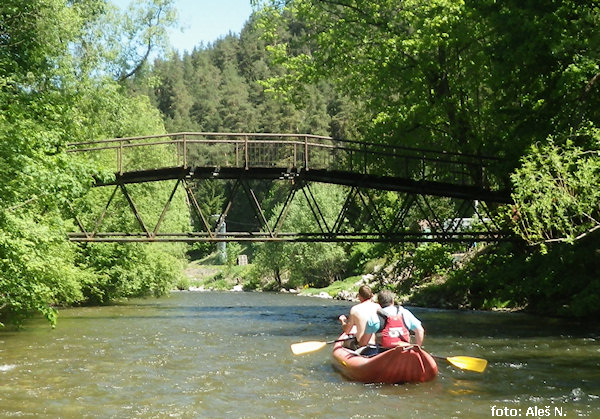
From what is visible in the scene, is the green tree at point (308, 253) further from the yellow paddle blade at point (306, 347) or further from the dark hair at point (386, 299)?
the dark hair at point (386, 299)

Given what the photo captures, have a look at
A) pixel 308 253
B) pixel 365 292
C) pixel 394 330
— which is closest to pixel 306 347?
pixel 365 292

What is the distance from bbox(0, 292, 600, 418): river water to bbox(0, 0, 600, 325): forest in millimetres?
2189

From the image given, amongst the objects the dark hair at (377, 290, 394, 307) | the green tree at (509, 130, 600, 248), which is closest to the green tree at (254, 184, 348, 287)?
the green tree at (509, 130, 600, 248)

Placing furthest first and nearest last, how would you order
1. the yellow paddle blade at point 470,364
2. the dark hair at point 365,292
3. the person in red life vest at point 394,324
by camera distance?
1. the dark hair at point 365,292
2. the yellow paddle blade at point 470,364
3. the person in red life vest at point 394,324

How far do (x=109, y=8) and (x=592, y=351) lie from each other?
27.1 metres

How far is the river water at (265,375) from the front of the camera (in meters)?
12.5

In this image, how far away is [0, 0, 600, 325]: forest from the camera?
19.9m

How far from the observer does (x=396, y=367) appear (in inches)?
555

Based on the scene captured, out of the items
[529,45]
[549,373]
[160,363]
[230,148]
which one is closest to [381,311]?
[549,373]

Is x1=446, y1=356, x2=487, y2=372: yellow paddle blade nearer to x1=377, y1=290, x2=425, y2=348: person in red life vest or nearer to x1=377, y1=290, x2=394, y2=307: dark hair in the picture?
x1=377, y1=290, x2=425, y2=348: person in red life vest

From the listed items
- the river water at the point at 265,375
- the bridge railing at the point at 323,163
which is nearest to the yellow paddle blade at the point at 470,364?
the river water at the point at 265,375

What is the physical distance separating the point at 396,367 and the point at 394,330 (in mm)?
846

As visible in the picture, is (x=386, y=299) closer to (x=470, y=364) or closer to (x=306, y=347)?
(x=470, y=364)

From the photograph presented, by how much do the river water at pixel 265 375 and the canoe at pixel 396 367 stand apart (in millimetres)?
181
